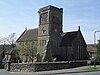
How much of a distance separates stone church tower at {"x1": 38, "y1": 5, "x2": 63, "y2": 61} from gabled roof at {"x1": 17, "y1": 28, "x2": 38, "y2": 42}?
582 centimetres

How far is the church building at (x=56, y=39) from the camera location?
68.3 m

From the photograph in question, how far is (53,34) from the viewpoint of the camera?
6994cm

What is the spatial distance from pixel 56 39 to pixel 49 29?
397 centimetres

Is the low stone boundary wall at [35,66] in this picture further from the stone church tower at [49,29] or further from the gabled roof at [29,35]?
the gabled roof at [29,35]

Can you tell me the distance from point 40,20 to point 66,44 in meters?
11.4

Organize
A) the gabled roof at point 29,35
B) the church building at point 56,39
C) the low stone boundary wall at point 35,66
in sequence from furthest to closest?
the gabled roof at point 29,35, the church building at point 56,39, the low stone boundary wall at point 35,66

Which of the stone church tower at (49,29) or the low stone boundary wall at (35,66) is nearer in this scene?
the low stone boundary wall at (35,66)

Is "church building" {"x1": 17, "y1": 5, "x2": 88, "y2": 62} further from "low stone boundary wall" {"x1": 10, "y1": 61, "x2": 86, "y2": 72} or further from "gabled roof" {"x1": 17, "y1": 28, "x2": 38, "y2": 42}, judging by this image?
"low stone boundary wall" {"x1": 10, "y1": 61, "x2": 86, "y2": 72}

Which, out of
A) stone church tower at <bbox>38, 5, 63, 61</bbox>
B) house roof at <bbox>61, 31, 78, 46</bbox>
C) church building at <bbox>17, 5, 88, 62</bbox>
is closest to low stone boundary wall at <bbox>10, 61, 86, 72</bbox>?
church building at <bbox>17, 5, 88, 62</bbox>

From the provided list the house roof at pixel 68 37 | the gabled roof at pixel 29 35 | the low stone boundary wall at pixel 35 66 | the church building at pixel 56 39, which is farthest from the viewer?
the gabled roof at pixel 29 35

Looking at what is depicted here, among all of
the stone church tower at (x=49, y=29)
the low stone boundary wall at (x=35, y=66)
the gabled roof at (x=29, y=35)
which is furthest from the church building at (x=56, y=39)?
the low stone boundary wall at (x=35, y=66)

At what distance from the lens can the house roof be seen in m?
71.2

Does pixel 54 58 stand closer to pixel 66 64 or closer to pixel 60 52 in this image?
pixel 60 52

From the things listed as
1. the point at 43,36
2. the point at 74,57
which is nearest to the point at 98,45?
the point at 74,57
